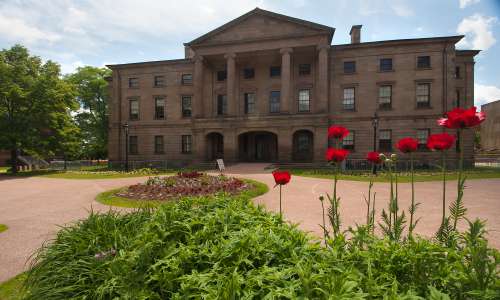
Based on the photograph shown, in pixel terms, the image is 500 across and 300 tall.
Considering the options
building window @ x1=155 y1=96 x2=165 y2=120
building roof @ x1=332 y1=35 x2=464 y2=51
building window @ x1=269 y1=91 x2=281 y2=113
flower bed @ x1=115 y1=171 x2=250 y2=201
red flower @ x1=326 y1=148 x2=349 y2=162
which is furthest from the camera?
building window @ x1=155 y1=96 x2=165 y2=120

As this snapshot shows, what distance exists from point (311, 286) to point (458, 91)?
36.5 m

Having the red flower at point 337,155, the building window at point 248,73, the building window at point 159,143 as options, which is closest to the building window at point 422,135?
the building window at point 248,73

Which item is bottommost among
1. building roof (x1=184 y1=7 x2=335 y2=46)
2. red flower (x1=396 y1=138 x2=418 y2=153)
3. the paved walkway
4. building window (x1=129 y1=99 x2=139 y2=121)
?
the paved walkway

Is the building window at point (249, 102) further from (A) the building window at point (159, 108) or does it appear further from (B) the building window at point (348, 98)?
(A) the building window at point (159, 108)

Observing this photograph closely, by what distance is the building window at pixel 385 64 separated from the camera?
26.8 metres

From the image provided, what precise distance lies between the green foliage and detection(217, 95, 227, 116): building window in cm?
2837

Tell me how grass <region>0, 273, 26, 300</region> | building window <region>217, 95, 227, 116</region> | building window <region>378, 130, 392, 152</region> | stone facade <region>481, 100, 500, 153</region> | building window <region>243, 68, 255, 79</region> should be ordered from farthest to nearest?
stone facade <region>481, 100, 500, 153</region>
building window <region>217, 95, 227, 116</region>
building window <region>243, 68, 255, 79</region>
building window <region>378, 130, 392, 152</region>
grass <region>0, 273, 26, 300</region>

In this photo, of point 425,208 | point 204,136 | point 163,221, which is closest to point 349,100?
point 204,136

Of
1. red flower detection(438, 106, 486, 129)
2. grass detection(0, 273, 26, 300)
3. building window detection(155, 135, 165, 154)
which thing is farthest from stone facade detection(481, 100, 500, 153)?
grass detection(0, 273, 26, 300)

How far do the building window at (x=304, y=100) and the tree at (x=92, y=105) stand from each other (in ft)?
112

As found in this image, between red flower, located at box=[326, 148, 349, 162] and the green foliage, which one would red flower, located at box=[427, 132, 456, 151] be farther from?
red flower, located at box=[326, 148, 349, 162]

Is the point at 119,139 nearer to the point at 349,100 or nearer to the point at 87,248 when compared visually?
the point at 349,100

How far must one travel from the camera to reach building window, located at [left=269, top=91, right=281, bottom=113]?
30.0 meters

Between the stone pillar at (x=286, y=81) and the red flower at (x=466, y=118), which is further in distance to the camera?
the stone pillar at (x=286, y=81)
